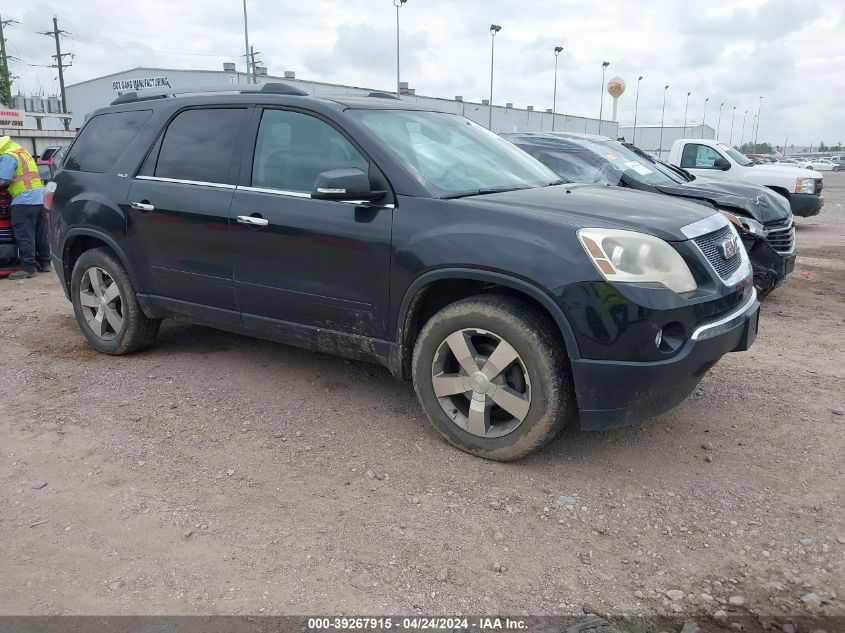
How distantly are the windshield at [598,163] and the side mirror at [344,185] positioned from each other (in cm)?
434

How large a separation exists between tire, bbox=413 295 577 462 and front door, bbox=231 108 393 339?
383mm

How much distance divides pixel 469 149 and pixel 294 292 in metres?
1.40

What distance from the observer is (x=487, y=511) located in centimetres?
315

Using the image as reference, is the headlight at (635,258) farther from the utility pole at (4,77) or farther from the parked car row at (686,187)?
the utility pole at (4,77)

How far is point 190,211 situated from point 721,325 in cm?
315

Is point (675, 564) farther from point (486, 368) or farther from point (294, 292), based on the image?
point (294, 292)

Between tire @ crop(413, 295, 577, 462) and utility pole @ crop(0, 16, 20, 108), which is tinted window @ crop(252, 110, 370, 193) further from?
utility pole @ crop(0, 16, 20, 108)

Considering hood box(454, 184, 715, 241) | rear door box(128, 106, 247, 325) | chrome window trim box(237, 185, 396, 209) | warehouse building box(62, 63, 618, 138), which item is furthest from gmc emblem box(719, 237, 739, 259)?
warehouse building box(62, 63, 618, 138)

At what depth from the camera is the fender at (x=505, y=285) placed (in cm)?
320

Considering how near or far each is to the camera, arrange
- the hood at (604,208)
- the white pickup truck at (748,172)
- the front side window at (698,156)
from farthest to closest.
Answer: the front side window at (698,156) → the white pickup truck at (748,172) → the hood at (604,208)

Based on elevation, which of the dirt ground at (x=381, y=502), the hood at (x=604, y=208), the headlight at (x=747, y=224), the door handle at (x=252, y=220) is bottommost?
the dirt ground at (x=381, y=502)

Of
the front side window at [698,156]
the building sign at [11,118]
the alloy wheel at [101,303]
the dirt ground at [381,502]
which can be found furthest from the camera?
the building sign at [11,118]

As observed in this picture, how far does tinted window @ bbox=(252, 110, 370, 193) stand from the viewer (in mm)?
3934

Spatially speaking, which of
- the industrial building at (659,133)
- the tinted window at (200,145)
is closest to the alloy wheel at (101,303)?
the tinted window at (200,145)
